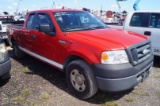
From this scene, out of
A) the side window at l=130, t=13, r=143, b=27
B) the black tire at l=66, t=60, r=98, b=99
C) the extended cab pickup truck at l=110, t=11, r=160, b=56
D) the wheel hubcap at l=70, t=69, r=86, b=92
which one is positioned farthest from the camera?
the side window at l=130, t=13, r=143, b=27

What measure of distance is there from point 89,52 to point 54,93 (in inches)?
51.6

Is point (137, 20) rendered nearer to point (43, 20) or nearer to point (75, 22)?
point (75, 22)

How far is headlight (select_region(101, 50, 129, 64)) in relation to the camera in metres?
3.29

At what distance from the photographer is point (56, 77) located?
508cm

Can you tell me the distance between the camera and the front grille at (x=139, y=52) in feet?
11.1

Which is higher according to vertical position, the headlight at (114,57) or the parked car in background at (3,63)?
the headlight at (114,57)

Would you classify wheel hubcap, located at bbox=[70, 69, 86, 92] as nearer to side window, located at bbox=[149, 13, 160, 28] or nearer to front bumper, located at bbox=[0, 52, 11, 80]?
front bumper, located at bbox=[0, 52, 11, 80]

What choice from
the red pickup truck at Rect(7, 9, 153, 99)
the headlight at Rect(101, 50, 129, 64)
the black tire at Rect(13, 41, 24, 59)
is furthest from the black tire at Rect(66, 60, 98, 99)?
the black tire at Rect(13, 41, 24, 59)

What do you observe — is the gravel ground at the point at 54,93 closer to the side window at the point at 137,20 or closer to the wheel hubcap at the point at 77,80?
the wheel hubcap at the point at 77,80

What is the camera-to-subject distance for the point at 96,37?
147 inches

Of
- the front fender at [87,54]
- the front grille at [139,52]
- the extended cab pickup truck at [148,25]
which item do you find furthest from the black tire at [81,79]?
the extended cab pickup truck at [148,25]

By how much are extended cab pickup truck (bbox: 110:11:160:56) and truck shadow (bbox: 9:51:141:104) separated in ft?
7.85

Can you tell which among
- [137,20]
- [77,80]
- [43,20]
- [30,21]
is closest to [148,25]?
[137,20]

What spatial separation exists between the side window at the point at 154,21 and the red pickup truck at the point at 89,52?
201 centimetres
